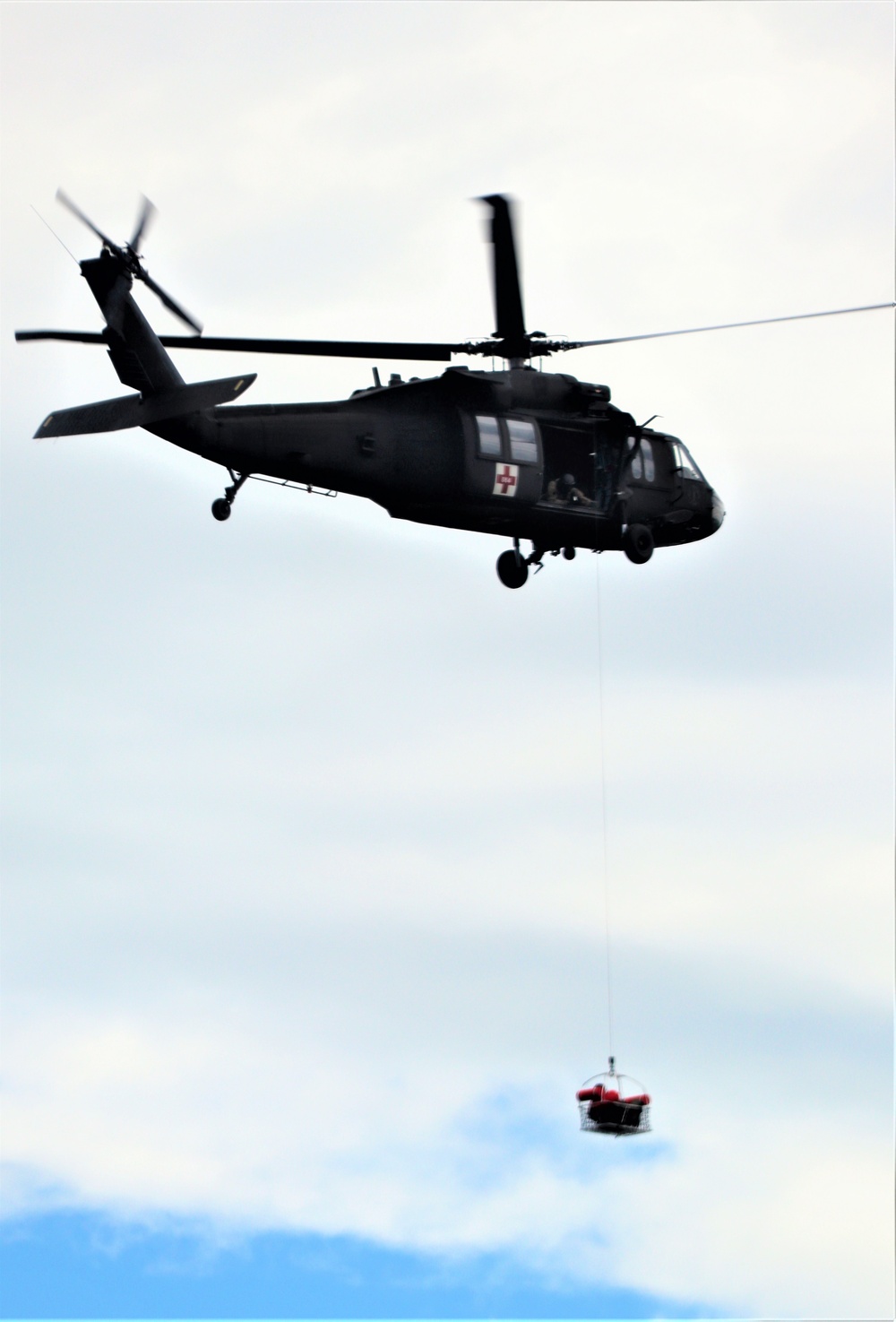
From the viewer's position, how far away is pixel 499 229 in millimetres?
44281

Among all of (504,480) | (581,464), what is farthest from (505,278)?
(581,464)

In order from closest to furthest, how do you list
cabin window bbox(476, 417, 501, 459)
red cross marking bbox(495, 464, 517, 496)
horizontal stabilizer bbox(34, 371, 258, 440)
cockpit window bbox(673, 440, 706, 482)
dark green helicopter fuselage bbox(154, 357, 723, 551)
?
horizontal stabilizer bbox(34, 371, 258, 440) < dark green helicopter fuselage bbox(154, 357, 723, 551) < cabin window bbox(476, 417, 501, 459) < red cross marking bbox(495, 464, 517, 496) < cockpit window bbox(673, 440, 706, 482)

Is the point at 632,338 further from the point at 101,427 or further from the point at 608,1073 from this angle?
the point at 608,1073

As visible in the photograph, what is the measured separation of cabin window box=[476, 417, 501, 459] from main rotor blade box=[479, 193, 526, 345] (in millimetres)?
1994

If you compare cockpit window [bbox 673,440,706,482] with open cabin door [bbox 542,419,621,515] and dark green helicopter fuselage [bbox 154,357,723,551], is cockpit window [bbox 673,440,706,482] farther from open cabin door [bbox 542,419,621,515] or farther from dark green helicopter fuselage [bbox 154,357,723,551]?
open cabin door [bbox 542,419,621,515]

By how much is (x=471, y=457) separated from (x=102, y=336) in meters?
7.60

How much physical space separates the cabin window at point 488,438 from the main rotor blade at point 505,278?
1.99 meters

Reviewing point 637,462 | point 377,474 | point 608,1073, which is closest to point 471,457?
point 377,474

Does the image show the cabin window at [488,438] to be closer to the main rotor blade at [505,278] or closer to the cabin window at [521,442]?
the cabin window at [521,442]

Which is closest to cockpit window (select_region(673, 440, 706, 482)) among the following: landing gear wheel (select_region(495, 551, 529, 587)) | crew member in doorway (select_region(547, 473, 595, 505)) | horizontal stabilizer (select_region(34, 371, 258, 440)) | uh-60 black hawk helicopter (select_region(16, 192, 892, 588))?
uh-60 black hawk helicopter (select_region(16, 192, 892, 588))

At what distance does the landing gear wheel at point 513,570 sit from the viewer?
4866 centimetres

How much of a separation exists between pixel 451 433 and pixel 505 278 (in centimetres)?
319

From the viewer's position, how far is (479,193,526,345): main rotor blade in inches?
1734

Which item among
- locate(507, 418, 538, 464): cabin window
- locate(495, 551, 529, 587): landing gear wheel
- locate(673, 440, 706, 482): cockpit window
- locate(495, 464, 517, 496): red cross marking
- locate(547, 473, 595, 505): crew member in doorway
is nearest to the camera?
locate(495, 464, 517, 496): red cross marking
